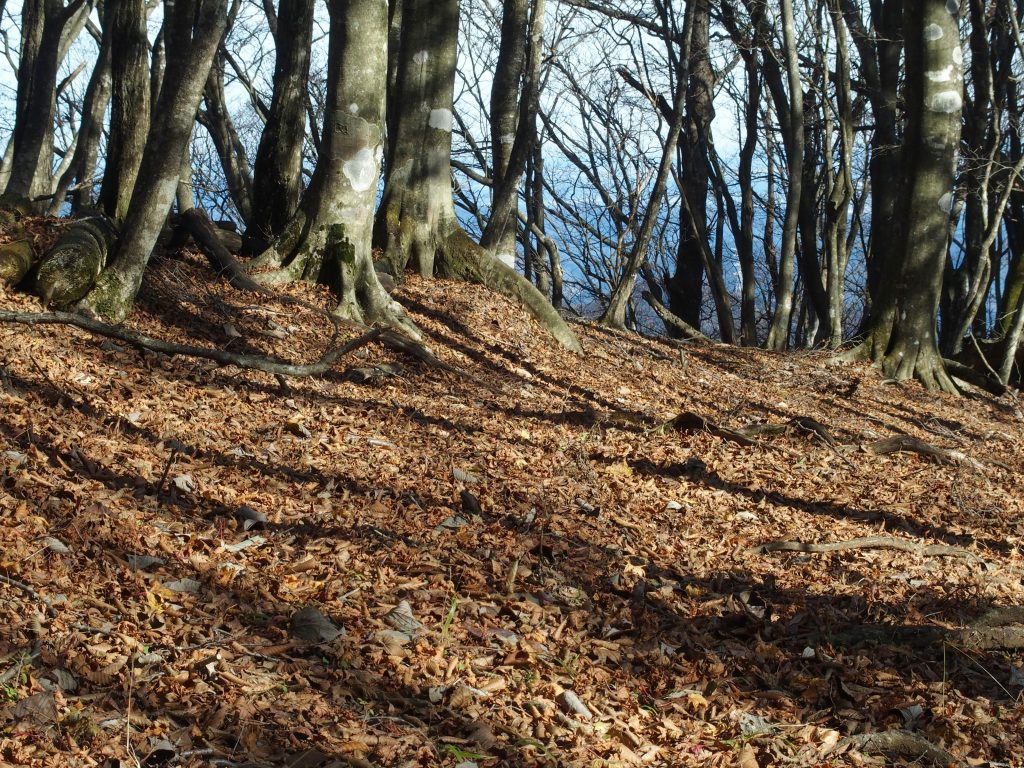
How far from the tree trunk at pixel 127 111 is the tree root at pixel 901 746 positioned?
7597 millimetres

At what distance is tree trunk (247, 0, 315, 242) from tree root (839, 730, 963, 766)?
779 centimetres

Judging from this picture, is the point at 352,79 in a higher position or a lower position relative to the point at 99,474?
higher

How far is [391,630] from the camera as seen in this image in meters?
Answer: 3.77

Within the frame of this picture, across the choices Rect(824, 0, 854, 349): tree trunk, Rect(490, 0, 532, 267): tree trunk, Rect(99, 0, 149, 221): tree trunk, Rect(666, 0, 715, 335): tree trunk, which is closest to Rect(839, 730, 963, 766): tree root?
Rect(99, 0, 149, 221): tree trunk

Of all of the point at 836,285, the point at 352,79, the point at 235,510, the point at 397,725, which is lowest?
the point at 397,725

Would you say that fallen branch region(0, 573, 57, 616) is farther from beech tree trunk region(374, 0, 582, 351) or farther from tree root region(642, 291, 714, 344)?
tree root region(642, 291, 714, 344)

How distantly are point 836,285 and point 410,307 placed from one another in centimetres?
747

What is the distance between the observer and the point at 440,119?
9938 mm

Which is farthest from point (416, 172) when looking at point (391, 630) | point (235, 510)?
point (391, 630)

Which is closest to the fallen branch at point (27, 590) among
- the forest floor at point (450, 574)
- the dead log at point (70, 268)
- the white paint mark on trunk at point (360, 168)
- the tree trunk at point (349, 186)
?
the forest floor at point (450, 574)

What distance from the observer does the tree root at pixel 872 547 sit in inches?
208

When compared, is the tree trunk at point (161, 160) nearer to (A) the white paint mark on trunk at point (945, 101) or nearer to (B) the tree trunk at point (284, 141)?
(B) the tree trunk at point (284, 141)

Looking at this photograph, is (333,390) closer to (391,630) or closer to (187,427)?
(187,427)

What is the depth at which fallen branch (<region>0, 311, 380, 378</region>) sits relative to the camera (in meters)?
6.03
